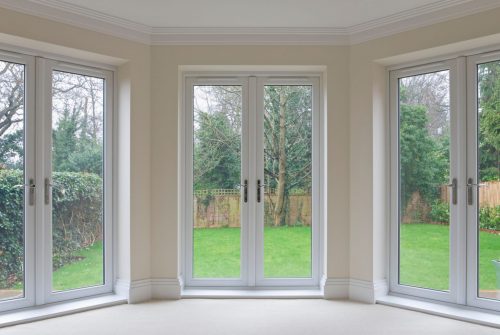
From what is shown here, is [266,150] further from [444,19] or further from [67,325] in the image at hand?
[67,325]

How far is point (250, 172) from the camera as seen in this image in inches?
168

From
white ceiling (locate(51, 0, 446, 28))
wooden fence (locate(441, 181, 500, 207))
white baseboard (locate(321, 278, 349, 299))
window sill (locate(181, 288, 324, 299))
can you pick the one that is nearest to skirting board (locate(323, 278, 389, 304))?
white baseboard (locate(321, 278, 349, 299))

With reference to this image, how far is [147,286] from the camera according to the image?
4.07 metres

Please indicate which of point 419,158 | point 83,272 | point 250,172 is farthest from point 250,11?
point 83,272

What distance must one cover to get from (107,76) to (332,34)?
6.73 feet

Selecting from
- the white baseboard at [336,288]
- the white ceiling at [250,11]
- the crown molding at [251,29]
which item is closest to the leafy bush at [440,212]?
the white baseboard at [336,288]

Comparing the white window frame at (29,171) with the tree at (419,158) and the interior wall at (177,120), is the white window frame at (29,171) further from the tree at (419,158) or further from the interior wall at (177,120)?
the tree at (419,158)

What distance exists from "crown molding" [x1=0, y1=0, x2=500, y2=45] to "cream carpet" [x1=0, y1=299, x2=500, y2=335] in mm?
2309

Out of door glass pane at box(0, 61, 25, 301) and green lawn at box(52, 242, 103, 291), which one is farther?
green lawn at box(52, 242, 103, 291)

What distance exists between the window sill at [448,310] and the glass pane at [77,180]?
102 inches

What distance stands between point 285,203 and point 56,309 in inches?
84.9

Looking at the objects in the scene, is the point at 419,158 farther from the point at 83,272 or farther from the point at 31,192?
the point at 31,192

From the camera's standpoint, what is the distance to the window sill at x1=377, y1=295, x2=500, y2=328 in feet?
11.1

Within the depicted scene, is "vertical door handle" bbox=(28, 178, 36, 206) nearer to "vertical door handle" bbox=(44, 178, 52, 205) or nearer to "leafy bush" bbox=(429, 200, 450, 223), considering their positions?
"vertical door handle" bbox=(44, 178, 52, 205)
